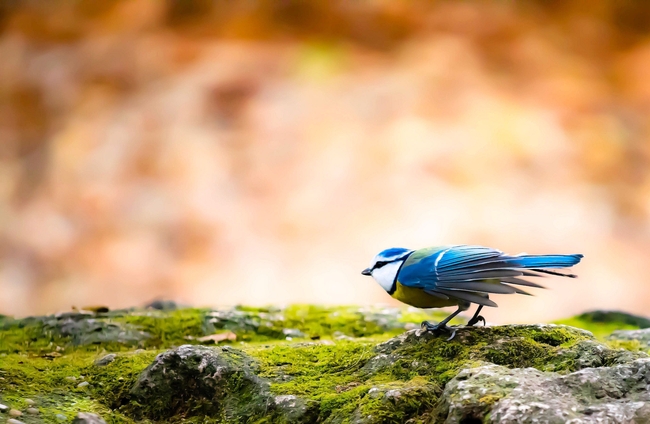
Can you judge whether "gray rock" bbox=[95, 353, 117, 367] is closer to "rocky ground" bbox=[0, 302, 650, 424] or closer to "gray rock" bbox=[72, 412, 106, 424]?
"rocky ground" bbox=[0, 302, 650, 424]

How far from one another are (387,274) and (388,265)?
1.8 inches

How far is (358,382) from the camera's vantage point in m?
2.26

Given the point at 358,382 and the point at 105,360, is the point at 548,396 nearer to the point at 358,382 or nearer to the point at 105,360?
the point at 358,382

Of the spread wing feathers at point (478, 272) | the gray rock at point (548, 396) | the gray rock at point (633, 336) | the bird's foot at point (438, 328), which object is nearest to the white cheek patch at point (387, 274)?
the spread wing feathers at point (478, 272)

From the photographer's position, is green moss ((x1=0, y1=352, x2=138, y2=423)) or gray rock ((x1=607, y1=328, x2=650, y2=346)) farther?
gray rock ((x1=607, y1=328, x2=650, y2=346))

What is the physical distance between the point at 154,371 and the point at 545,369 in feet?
4.97

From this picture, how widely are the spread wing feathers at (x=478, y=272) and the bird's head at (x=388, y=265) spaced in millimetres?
118

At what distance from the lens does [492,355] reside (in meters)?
2.19

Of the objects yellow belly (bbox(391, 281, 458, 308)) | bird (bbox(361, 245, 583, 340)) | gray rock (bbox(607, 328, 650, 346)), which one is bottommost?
gray rock (bbox(607, 328, 650, 346))

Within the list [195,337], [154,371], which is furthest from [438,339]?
[195,337]

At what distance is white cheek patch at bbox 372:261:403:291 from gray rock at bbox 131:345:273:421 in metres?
0.67

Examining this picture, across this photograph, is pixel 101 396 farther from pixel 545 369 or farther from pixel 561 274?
pixel 561 274

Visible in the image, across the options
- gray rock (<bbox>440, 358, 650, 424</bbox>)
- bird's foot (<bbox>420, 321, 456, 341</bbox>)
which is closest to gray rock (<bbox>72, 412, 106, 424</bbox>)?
gray rock (<bbox>440, 358, 650, 424</bbox>)

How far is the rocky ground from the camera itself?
5.70 feet
